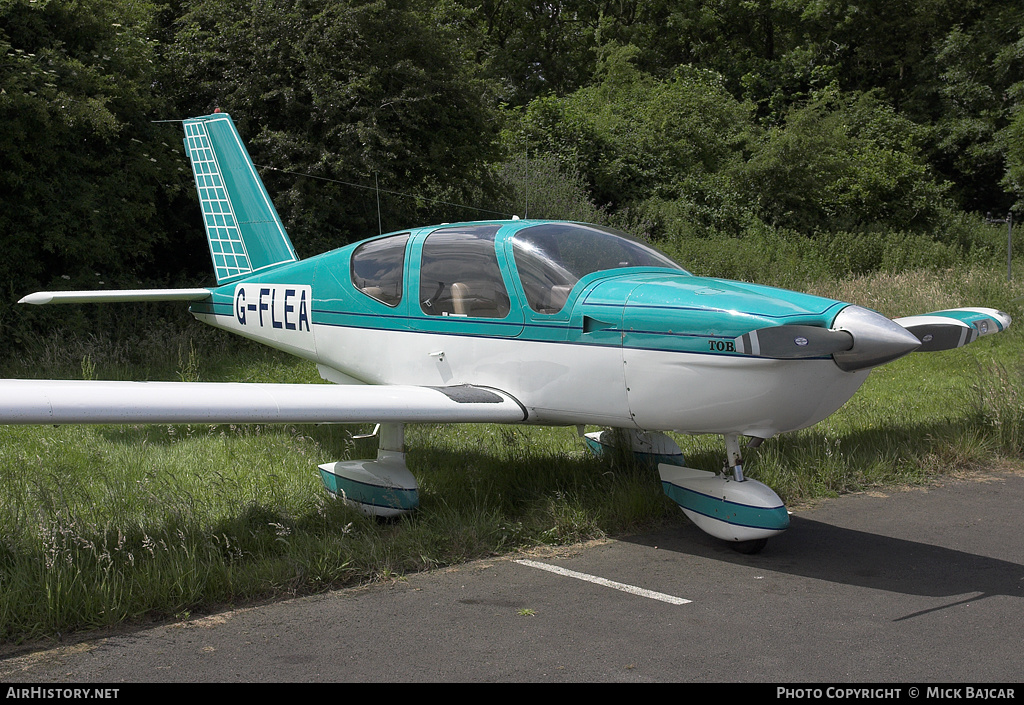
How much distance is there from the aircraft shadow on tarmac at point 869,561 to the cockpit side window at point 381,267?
247 centimetres

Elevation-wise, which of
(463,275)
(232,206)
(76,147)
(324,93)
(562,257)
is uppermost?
(324,93)

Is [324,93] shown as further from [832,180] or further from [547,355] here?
[832,180]

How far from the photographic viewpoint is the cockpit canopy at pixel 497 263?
218 inches

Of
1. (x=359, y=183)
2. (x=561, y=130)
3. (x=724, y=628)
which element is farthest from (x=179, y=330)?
(x=561, y=130)

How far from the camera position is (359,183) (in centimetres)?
1505

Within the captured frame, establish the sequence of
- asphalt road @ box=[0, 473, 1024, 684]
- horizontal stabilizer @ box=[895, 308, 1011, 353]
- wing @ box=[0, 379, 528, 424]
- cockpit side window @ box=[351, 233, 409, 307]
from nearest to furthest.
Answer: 1. asphalt road @ box=[0, 473, 1024, 684]
2. wing @ box=[0, 379, 528, 424]
3. horizontal stabilizer @ box=[895, 308, 1011, 353]
4. cockpit side window @ box=[351, 233, 409, 307]

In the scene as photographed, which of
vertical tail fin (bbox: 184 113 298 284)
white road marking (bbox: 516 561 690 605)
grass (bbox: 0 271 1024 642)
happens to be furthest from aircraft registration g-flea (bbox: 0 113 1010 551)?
vertical tail fin (bbox: 184 113 298 284)

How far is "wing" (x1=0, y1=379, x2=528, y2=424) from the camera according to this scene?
4262 millimetres

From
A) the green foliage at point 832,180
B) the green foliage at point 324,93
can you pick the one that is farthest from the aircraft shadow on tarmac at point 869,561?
the green foliage at point 832,180

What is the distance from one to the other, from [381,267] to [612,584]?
3.02 meters

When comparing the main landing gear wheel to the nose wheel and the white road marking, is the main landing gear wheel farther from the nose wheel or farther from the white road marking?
the white road marking

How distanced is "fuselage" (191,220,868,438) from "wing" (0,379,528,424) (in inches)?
14.0

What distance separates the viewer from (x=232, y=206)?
8.55 meters

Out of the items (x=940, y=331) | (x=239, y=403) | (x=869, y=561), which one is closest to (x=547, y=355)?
(x=239, y=403)
